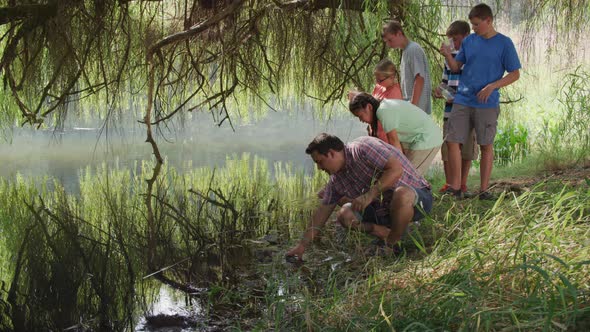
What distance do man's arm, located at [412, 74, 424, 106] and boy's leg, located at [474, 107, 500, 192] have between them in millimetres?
344

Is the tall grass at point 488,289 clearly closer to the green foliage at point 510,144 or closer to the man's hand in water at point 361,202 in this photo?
the man's hand in water at point 361,202

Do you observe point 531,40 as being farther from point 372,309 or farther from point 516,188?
point 372,309

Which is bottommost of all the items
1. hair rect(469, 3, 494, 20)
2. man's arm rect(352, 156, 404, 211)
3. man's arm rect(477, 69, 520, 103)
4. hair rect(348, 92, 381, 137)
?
man's arm rect(352, 156, 404, 211)

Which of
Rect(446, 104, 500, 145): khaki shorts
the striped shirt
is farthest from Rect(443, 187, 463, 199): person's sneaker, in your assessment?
the striped shirt

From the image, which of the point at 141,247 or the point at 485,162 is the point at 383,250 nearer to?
the point at 485,162

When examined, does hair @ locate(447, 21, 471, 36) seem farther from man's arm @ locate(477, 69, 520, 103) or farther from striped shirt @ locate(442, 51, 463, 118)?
man's arm @ locate(477, 69, 520, 103)

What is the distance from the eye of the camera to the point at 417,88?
439 cm

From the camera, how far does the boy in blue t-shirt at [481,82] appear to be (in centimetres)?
424

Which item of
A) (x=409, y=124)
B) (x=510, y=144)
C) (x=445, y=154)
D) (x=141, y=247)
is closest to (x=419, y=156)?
(x=409, y=124)

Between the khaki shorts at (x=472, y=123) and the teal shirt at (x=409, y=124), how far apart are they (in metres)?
0.38

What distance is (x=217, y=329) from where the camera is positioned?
285 centimetres

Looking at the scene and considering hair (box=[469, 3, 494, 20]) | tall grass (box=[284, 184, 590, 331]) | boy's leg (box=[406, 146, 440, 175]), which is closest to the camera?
tall grass (box=[284, 184, 590, 331])

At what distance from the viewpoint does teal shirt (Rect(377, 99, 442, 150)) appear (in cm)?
386

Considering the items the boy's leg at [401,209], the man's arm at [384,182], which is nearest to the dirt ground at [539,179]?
the boy's leg at [401,209]
